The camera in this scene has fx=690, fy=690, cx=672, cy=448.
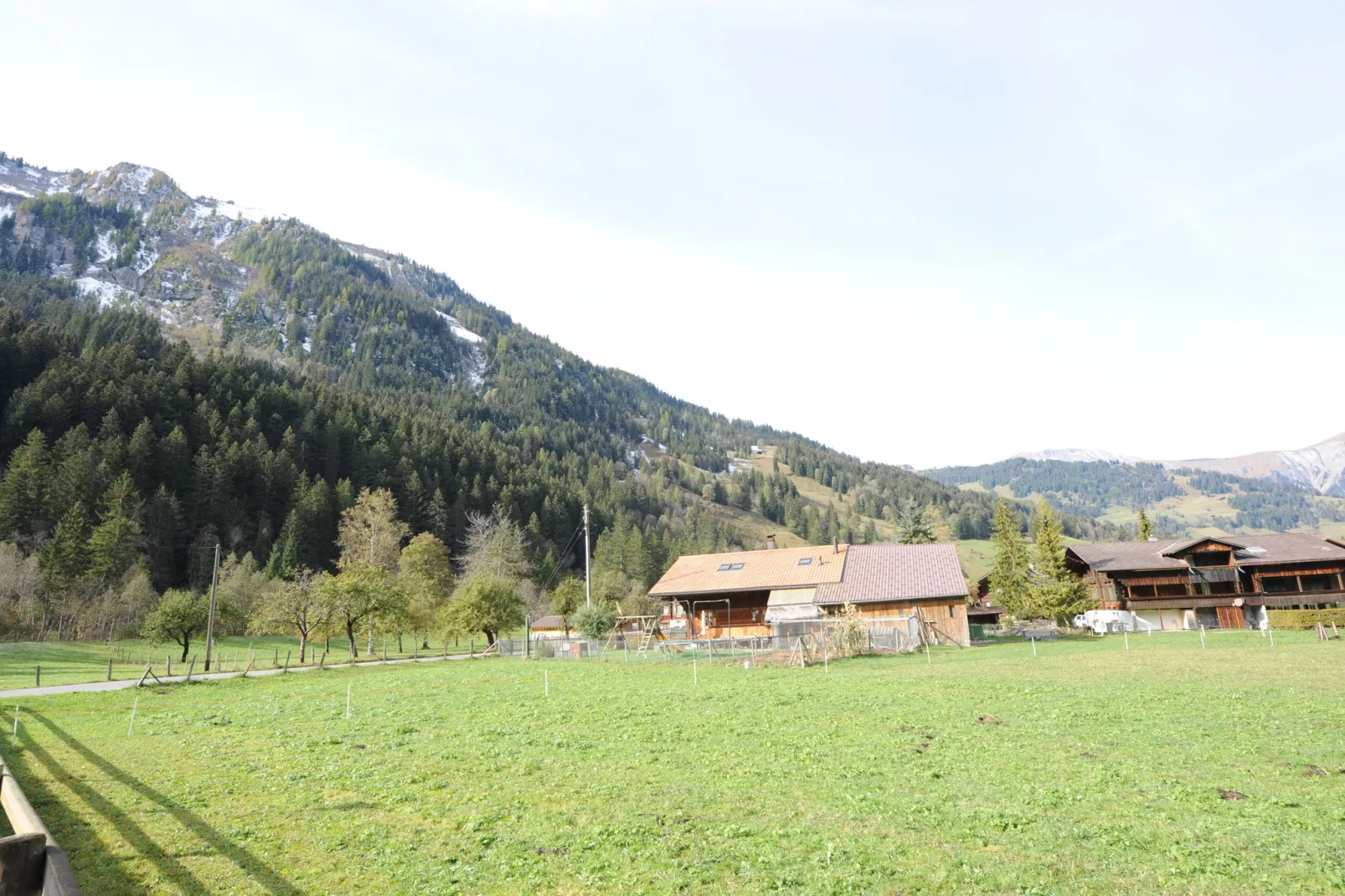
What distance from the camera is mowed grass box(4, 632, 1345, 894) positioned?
848 centimetres

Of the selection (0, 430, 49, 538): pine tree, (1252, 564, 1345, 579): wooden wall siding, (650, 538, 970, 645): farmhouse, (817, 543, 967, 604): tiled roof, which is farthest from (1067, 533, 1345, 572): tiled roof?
(0, 430, 49, 538): pine tree

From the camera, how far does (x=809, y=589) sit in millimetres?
54594

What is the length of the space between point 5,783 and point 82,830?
16.0 feet

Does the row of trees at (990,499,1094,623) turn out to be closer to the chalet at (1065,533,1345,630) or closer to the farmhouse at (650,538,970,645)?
the chalet at (1065,533,1345,630)

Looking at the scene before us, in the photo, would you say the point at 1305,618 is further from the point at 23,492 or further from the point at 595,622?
the point at 23,492

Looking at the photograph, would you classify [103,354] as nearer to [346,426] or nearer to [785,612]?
[346,426]

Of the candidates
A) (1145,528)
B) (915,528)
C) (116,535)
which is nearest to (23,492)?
(116,535)

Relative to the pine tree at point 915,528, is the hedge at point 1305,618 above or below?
below

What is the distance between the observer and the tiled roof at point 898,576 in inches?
1929

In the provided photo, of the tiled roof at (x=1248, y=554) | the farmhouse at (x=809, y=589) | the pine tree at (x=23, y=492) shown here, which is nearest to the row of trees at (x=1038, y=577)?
the tiled roof at (x=1248, y=554)

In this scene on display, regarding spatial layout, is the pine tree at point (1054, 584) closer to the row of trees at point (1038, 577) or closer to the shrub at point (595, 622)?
the row of trees at point (1038, 577)

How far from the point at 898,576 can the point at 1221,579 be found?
3598 centimetres

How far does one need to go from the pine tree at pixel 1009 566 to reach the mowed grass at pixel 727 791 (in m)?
48.3

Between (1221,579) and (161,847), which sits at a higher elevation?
(1221,579)
